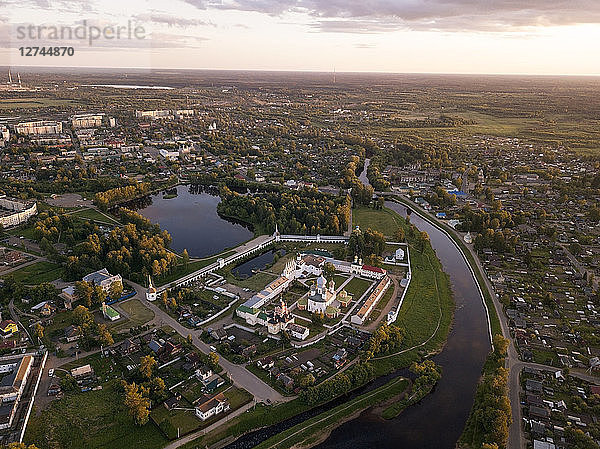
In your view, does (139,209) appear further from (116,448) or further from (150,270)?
(116,448)

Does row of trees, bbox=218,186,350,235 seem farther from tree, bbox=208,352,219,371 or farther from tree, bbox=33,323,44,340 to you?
tree, bbox=33,323,44,340

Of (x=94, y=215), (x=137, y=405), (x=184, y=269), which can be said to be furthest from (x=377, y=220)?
(x=137, y=405)

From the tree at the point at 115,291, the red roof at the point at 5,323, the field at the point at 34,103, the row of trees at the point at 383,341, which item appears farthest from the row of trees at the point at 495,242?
the field at the point at 34,103

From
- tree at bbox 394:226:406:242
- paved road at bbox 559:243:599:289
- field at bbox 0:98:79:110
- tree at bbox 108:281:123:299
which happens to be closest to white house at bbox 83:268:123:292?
tree at bbox 108:281:123:299

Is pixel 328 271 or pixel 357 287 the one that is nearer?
pixel 357 287

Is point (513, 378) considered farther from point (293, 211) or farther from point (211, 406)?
point (293, 211)

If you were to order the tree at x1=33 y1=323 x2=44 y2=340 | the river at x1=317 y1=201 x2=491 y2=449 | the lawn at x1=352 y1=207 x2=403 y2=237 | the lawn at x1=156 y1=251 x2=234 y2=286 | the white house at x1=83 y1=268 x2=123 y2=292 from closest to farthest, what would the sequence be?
the river at x1=317 y1=201 x2=491 y2=449, the tree at x1=33 y1=323 x2=44 y2=340, the white house at x1=83 y1=268 x2=123 y2=292, the lawn at x1=156 y1=251 x2=234 y2=286, the lawn at x1=352 y1=207 x2=403 y2=237

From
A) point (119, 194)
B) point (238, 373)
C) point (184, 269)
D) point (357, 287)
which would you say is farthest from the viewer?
point (119, 194)
